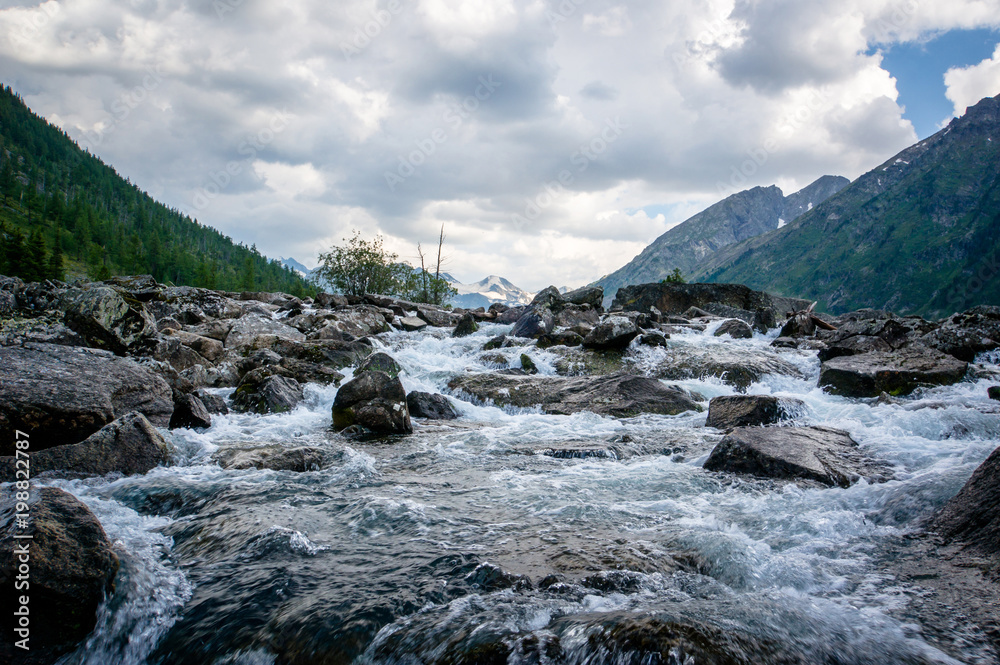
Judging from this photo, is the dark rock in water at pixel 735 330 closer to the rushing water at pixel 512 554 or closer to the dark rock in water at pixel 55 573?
the rushing water at pixel 512 554

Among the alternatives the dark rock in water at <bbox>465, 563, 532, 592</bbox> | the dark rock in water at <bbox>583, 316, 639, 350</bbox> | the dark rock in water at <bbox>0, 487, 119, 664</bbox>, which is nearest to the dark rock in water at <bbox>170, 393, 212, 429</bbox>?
the dark rock in water at <bbox>0, 487, 119, 664</bbox>

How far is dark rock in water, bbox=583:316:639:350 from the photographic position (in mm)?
18719

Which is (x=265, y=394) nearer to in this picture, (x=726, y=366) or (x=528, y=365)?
(x=528, y=365)

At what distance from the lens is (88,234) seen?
393 feet

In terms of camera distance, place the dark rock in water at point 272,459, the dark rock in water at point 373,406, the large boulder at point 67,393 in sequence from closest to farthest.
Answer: the large boulder at point 67,393
the dark rock in water at point 272,459
the dark rock in water at point 373,406

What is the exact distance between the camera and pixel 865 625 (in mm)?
3990

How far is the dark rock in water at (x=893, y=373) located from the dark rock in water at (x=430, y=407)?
37.3 feet

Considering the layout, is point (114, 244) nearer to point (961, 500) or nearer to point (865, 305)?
point (961, 500)

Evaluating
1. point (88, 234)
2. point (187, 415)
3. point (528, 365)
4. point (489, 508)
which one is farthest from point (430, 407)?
point (88, 234)

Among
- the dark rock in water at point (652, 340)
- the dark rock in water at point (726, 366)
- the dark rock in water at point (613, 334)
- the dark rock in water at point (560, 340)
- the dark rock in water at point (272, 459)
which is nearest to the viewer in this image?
the dark rock in water at point (272, 459)

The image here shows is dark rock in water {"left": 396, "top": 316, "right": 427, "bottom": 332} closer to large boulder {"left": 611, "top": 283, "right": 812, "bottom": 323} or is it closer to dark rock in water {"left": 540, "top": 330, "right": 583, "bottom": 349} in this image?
dark rock in water {"left": 540, "top": 330, "right": 583, "bottom": 349}

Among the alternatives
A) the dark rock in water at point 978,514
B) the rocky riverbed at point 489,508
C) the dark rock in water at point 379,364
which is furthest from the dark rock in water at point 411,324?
the dark rock in water at point 978,514

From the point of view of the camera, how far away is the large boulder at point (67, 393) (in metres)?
7.55

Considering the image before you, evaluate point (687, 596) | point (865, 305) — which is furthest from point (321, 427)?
point (865, 305)
